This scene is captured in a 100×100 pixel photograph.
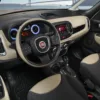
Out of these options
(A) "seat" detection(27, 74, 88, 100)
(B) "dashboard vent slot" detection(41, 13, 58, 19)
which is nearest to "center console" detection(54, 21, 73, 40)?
(B) "dashboard vent slot" detection(41, 13, 58, 19)

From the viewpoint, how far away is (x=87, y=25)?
2.43m

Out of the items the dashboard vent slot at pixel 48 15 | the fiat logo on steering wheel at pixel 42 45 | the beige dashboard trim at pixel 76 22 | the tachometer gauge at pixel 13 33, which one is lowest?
the beige dashboard trim at pixel 76 22

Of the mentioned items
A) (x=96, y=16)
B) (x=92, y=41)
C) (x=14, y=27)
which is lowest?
(x=92, y=41)

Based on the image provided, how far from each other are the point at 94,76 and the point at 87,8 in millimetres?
1194

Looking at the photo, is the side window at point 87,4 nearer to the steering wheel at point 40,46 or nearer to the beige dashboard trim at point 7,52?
the steering wheel at point 40,46

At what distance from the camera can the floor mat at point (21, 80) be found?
217cm

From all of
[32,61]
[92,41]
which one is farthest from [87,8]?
[32,61]

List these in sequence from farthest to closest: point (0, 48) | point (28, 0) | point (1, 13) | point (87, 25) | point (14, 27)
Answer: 1. point (28, 0)
2. point (87, 25)
3. point (1, 13)
4. point (14, 27)
5. point (0, 48)

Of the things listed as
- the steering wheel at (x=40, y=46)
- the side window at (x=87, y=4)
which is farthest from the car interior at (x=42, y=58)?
the side window at (x=87, y=4)

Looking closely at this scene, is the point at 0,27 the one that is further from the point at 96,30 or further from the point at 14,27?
the point at 96,30

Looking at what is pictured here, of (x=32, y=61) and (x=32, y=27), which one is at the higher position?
(x=32, y=27)

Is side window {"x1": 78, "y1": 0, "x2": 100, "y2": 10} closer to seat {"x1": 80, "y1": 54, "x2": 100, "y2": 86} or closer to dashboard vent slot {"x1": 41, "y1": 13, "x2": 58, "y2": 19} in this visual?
dashboard vent slot {"x1": 41, "y1": 13, "x2": 58, "y2": 19}

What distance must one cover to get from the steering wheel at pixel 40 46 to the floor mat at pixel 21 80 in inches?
18.0

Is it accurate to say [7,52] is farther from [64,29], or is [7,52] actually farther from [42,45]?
[64,29]
